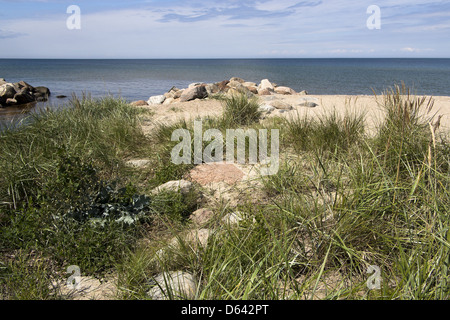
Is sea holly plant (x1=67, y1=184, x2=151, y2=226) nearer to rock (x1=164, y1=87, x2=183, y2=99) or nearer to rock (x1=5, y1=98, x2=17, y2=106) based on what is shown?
rock (x1=164, y1=87, x2=183, y2=99)

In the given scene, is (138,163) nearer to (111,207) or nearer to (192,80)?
(111,207)

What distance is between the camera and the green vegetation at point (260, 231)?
74.4 inches

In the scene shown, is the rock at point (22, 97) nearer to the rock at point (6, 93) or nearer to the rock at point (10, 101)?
the rock at point (10, 101)

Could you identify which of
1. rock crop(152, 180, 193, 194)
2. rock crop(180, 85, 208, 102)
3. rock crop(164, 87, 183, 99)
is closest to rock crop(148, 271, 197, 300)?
rock crop(152, 180, 193, 194)

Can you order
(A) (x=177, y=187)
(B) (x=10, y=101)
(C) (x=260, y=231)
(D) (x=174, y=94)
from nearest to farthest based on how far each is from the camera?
1. (C) (x=260, y=231)
2. (A) (x=177, y=187)
3. (D) (x=174, y=94)
4. (B) (x=10, y=101)

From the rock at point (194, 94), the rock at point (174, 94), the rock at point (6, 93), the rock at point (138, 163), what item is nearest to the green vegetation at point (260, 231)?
the rock at point (138, 163)

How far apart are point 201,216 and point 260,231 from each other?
0.85 metres

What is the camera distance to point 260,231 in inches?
90.3

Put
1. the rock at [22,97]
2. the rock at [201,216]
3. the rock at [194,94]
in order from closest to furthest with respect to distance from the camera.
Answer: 1. the rock at [201,216]
2. the rock at [194,94]
3. the rock at [22,97]

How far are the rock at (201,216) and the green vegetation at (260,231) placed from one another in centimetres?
10

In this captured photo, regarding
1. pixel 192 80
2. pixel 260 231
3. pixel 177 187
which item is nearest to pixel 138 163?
pixel 177 187

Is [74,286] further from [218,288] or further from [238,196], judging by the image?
[238,196]

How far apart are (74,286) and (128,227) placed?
675 millimetres
